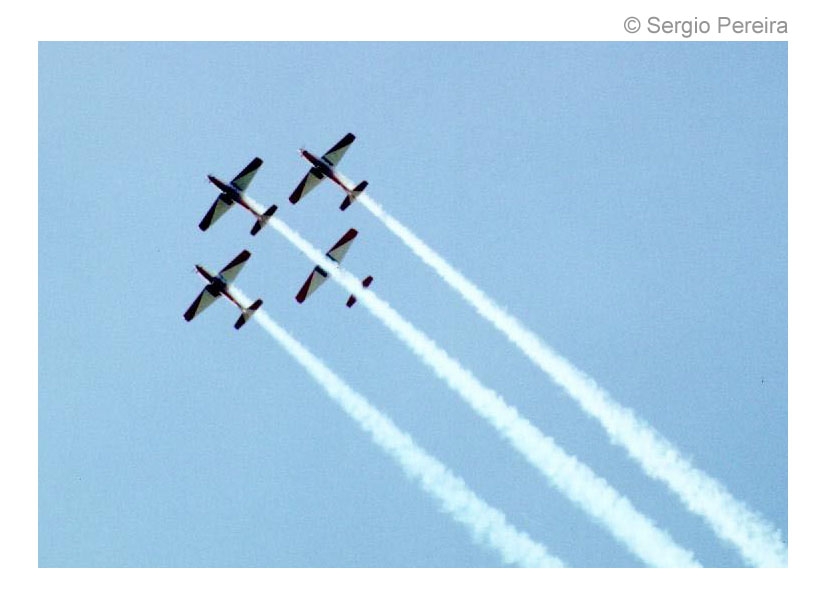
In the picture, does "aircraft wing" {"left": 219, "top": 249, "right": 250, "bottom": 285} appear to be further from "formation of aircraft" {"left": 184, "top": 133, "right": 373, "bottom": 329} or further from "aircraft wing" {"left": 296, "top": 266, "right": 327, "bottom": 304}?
"aircraft wing" {"left": 296, "top": 266, "right": 327, "bottom": 304}

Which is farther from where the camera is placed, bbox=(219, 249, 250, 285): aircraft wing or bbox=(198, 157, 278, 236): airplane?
bbox=(219, 249, 250, 285): aircraft wing

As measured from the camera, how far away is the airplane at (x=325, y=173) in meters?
73.4

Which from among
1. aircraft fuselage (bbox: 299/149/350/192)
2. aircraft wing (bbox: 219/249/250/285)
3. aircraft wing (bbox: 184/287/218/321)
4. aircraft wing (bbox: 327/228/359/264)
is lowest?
aircraft wing (bbox: 184/287/218/321)

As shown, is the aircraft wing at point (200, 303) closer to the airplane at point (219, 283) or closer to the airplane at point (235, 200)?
the airplane at point (219, 283)

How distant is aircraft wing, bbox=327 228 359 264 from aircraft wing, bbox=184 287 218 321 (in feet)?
23.2

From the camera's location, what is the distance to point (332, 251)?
75375 millimetres

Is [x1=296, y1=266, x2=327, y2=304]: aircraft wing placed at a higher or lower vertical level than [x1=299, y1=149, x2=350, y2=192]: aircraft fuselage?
lower

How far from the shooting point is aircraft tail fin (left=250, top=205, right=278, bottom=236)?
239 feet

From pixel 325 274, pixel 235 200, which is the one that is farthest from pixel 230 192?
pixel 325 274

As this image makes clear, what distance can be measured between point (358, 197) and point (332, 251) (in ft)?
12.8

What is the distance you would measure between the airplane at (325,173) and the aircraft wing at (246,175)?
2554 millimetres

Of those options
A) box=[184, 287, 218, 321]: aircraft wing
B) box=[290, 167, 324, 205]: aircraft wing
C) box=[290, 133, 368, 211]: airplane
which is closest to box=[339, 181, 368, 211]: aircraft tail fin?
box=[290, 133, 368, 211]: airplane
